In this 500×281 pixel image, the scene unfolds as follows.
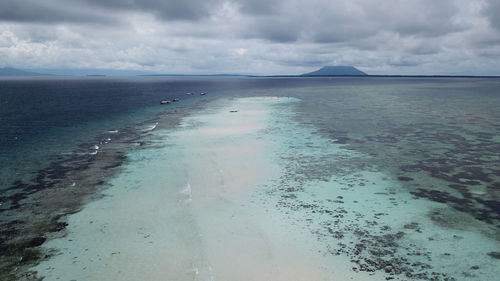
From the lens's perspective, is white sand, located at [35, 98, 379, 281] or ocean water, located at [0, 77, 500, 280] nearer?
white sand, located at [35, 98, 379, 281]

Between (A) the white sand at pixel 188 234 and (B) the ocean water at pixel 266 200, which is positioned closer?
(A) the white sand at pixel 188 234

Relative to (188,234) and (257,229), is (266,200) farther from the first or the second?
(188,234)

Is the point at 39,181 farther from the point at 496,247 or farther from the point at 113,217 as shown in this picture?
the point at 496,247

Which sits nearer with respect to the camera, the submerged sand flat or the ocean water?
the submerged sand flat

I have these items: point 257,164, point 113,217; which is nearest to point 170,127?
point 257,164
